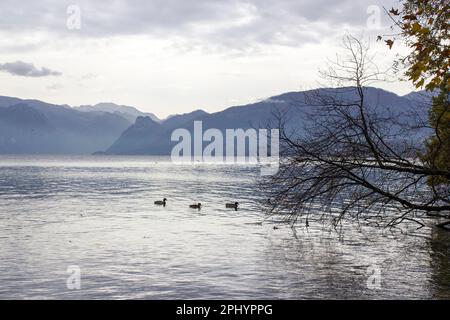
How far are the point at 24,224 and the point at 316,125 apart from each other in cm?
3416

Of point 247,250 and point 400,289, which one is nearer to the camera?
point 400,289

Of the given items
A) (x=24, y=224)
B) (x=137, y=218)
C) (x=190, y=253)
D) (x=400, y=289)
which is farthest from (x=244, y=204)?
(x=400, y=289)

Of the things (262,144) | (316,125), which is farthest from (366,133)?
(262,144)

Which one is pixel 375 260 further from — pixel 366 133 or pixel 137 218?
pixel 137 218

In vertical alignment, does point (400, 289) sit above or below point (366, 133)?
below
